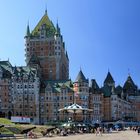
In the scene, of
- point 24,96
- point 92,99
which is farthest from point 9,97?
point 92,99

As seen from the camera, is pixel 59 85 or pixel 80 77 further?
pixel 80 77

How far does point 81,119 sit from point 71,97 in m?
10.1

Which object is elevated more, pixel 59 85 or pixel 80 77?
pixel 80 77

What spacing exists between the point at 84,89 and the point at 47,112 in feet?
60.8

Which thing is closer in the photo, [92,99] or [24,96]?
[24,96]

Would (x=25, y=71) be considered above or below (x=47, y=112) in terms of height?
above

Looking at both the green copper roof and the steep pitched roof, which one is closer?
the green copper roof

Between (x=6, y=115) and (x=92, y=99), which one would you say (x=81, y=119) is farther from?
(x=6, y=115)

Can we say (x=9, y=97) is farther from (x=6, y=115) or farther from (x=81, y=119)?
(x=81, y=119)

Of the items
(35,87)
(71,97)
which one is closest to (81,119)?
(71,97)

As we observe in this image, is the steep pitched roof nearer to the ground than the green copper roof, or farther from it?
farther from it

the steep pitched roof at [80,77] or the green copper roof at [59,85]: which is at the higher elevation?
the steep pitched roof at [80,77]

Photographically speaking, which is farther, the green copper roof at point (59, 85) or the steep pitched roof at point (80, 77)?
the steep pitched roof at point (80, 77)

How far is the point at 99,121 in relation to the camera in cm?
19712
